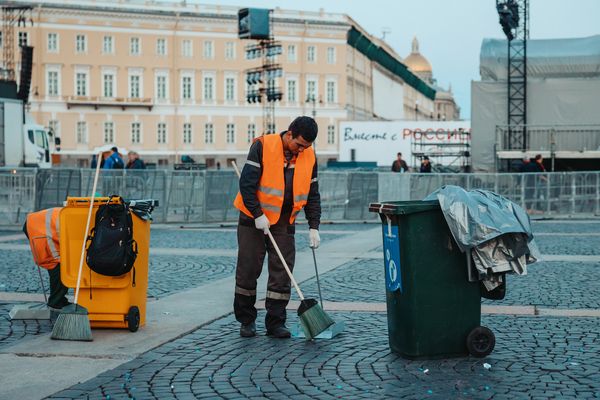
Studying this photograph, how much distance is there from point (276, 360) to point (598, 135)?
2866 cm

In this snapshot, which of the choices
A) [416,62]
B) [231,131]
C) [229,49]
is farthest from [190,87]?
[416,62]

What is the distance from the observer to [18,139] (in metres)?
35.9

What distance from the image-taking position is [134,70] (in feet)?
266

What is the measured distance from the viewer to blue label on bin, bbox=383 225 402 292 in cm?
656

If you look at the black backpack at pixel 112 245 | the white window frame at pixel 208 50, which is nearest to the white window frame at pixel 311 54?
the white window frame at pixel 208 50

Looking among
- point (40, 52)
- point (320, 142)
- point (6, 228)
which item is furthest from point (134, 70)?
point (6, 228)

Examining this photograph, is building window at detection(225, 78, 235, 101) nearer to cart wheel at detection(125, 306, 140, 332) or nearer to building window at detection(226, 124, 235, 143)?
building window at detection(226, 124, 235, 143)

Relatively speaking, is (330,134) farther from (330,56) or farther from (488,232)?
(488,232)

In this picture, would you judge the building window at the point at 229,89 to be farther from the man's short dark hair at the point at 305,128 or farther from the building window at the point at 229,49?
the man's short dark hair at the point at 305,128

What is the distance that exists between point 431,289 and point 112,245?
2417 millimetres

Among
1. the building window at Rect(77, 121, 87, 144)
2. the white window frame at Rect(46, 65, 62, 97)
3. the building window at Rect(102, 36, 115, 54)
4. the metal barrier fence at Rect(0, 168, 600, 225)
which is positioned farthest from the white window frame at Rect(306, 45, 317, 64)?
the metal barrier fence at Rect(0, 168, 600, 225)

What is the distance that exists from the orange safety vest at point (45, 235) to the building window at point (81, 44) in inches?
2904

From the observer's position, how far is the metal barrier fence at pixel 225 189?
73.3 feet

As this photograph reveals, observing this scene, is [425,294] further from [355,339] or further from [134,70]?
[134,70]
